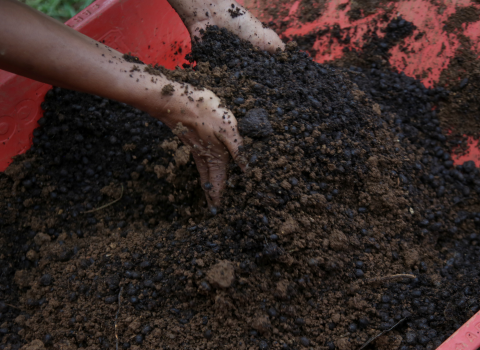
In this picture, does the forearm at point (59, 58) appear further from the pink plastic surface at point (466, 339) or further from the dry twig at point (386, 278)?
the pink plastic surface at point (466, 339)

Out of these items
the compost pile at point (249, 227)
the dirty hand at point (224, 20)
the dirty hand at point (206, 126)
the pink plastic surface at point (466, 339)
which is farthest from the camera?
the dirty hand at point (224, 20)

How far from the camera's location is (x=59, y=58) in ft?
4.20

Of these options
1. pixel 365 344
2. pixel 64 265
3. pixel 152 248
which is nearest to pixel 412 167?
pixel 365 344

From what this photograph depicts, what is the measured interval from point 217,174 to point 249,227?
0.31 meters

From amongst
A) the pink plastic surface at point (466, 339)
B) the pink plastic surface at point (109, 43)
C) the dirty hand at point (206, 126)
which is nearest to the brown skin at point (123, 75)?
the dirty hand at point (206, 126)

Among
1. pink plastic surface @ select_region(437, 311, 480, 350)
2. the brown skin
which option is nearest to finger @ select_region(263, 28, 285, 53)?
the brown skin

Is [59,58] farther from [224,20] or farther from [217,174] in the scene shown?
[224,20]

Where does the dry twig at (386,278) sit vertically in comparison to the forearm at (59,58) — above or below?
below

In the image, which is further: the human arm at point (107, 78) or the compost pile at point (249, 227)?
the compost pile at point (249, 227)

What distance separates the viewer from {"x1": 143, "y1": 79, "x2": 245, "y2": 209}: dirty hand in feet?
5.07

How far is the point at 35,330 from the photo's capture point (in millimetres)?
1530

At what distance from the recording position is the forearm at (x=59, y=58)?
118 cm

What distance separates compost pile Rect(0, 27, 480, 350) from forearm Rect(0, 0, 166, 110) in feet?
0.57

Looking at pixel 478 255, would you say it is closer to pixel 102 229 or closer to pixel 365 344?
pixel 365 344
